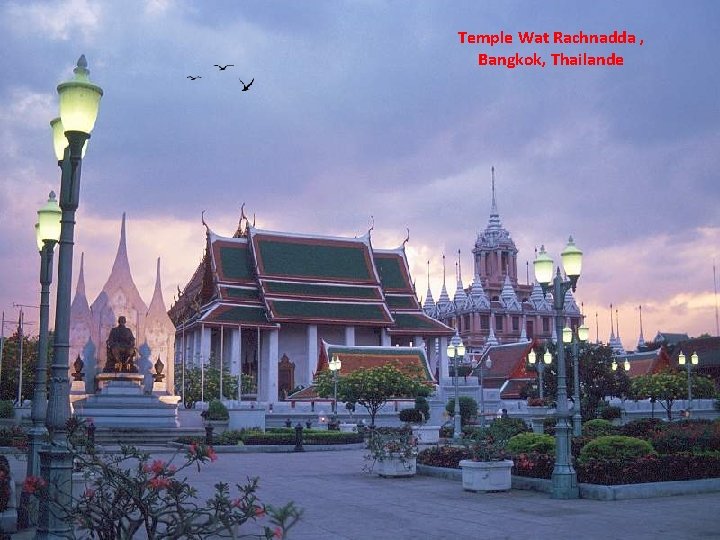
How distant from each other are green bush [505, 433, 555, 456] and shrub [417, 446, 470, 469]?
3.53ft

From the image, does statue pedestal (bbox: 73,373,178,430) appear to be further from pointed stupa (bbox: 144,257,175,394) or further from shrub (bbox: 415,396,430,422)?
shrub (bbox: 415,396,430,422)

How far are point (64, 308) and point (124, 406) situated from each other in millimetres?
31924

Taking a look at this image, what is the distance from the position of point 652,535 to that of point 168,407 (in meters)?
31.1

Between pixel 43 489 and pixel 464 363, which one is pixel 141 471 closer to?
pixel 43 489

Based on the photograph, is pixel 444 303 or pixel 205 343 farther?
pixel 444 303

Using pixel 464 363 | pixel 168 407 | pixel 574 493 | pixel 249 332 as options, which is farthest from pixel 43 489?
pixel 464 363

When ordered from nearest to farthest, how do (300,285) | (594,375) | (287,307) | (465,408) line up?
1. (594,375)
2. (465,408)
3. (287,307)
4. (300,285)

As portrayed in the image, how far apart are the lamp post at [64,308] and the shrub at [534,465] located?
10.3 meters

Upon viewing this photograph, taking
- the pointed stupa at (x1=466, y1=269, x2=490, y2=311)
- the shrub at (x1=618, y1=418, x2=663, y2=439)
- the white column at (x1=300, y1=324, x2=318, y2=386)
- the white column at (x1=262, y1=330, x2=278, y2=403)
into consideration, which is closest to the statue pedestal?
the shrub at (x1=618, y1=418, x2=663, y2=439)

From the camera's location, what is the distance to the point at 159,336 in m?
43.3

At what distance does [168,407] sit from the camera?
126ft

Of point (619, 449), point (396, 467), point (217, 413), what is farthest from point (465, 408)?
point (619, 449)

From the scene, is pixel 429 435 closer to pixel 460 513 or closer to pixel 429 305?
pixel 460 513

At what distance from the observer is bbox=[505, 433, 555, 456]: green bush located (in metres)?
17.6
